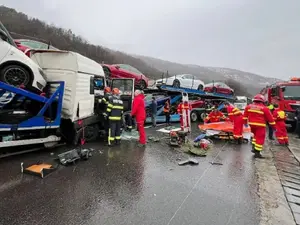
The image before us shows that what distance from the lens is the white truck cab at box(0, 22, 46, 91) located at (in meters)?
5.17

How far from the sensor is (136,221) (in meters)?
3.05

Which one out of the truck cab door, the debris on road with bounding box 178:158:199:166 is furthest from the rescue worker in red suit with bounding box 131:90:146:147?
the truck cab door

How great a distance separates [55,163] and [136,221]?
110 inches

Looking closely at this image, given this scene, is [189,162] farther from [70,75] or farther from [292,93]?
[292,93]

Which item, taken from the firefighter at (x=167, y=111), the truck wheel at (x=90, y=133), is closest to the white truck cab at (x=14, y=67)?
the truck wheel at (x=90, y=133)

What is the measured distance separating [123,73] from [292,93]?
338 inches

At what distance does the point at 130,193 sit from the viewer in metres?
3.89

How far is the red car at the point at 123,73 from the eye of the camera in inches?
465

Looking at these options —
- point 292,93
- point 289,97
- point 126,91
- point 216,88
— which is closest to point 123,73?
point 126,91

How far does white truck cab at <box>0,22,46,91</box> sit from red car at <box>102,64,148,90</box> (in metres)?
5.81

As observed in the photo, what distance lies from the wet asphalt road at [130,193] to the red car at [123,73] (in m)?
6.65

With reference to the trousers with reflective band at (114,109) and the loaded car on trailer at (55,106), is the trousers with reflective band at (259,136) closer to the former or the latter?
the trousers with reflective band at (114,109)

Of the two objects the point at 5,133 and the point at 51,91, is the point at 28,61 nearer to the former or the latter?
the point at 51,91

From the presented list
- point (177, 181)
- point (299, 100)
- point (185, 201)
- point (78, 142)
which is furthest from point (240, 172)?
point (299, 100)
